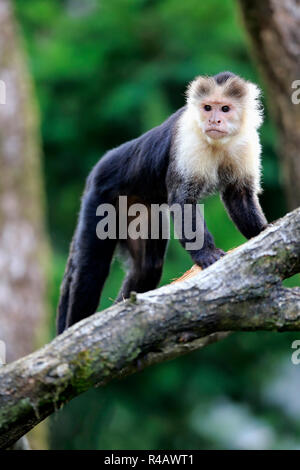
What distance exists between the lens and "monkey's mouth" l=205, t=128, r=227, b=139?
489 cm

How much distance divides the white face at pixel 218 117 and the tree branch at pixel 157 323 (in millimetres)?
1049

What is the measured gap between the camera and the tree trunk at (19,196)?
8938 millimetres

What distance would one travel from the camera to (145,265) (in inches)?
234

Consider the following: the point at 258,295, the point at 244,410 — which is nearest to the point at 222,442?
the point at 244,410

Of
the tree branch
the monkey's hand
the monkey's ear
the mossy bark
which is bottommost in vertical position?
the tree branch

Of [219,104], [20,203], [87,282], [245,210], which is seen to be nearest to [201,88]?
[219,104]

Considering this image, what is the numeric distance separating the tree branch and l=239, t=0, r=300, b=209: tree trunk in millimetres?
3202

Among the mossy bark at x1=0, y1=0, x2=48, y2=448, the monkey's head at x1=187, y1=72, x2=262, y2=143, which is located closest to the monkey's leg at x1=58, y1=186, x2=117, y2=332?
the monkey's head at x1=187, y1=72, x2=262, y2=143

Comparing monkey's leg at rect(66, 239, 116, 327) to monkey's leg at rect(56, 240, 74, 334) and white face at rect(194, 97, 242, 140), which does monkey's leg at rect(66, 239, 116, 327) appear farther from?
white face at rect(194, 97, 242, 140)

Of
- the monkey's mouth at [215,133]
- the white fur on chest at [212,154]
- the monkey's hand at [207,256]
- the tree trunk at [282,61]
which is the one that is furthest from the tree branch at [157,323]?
the tree trunk at [282,61]

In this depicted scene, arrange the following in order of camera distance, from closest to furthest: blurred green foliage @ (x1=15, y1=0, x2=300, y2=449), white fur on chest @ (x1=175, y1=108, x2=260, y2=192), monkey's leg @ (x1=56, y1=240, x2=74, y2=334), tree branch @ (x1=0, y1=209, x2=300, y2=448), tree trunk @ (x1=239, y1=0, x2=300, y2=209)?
tree branch @ (x1=0, y1=209, x2=300, y2=448) < white fur on chest @ (x1=175, y1=108, x2=260, y2=192) < monkey's leg @ (x1=56, y1=240, x2=74, y2=334) < tree trunk @ (x1=239, y1=0, x2=300, y2=209) < blurred green foliage @ (x1=15, y1=0, x2=300, y2=449)

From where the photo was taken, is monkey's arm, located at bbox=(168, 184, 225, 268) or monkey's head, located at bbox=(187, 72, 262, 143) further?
monkey's head, located at bbox=(187, 72, 262, 143)

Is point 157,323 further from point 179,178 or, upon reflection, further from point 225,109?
point 225,109

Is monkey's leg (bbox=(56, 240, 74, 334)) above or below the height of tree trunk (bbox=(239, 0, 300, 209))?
below
